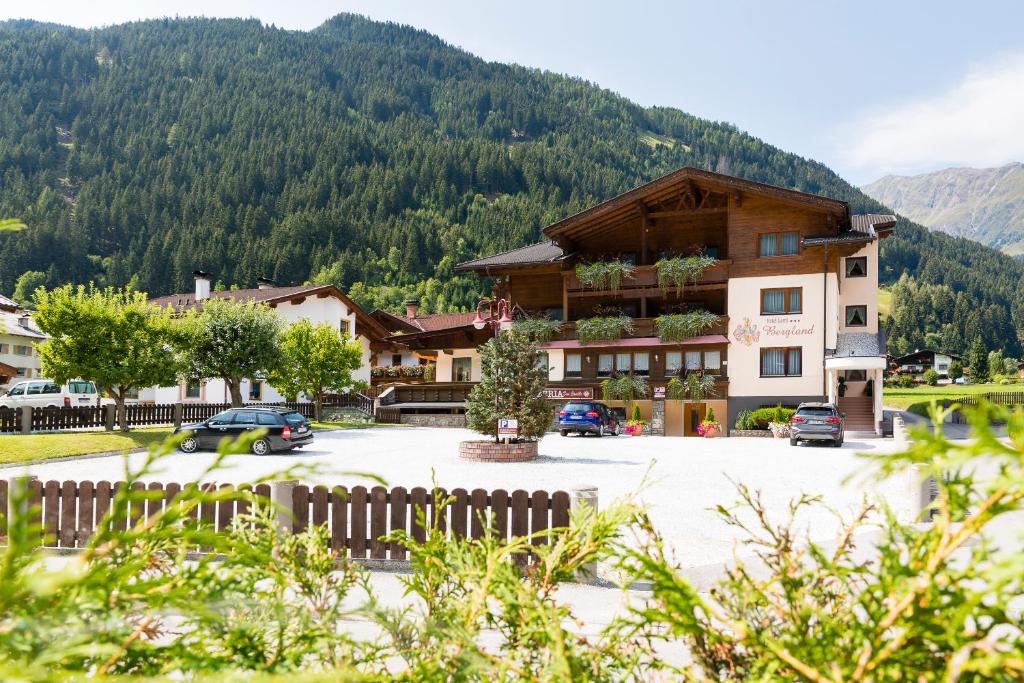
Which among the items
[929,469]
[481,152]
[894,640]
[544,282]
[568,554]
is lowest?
[568,554]

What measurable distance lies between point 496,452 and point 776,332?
21481 mm

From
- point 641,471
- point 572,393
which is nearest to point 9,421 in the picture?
point 641,471

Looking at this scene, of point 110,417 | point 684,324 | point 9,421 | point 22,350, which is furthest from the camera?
Result: point 22,350

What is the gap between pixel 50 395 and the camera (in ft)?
119

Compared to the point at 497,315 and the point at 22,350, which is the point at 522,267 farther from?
the point at 22,350

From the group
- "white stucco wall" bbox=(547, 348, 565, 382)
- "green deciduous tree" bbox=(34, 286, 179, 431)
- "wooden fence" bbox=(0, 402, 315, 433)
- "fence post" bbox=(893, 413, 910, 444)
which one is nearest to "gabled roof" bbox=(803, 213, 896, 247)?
"fence post" bbox=(893, 413, 910, 444)

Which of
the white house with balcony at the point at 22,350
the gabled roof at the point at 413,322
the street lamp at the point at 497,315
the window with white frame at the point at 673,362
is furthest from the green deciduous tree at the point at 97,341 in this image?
the white house with balcony at the point at 22,350

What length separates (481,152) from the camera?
182625mm

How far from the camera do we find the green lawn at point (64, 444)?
23359mm

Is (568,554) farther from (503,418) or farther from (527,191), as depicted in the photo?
(527,191)

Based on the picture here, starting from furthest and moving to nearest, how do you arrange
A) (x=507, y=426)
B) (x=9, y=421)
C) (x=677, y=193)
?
(x=677, y=193)
(x=9, y=421)
(x=507, y=426)

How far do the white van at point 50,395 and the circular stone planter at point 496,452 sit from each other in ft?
74.9

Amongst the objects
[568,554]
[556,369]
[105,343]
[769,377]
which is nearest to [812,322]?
[769,377]

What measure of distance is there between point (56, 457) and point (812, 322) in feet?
111
